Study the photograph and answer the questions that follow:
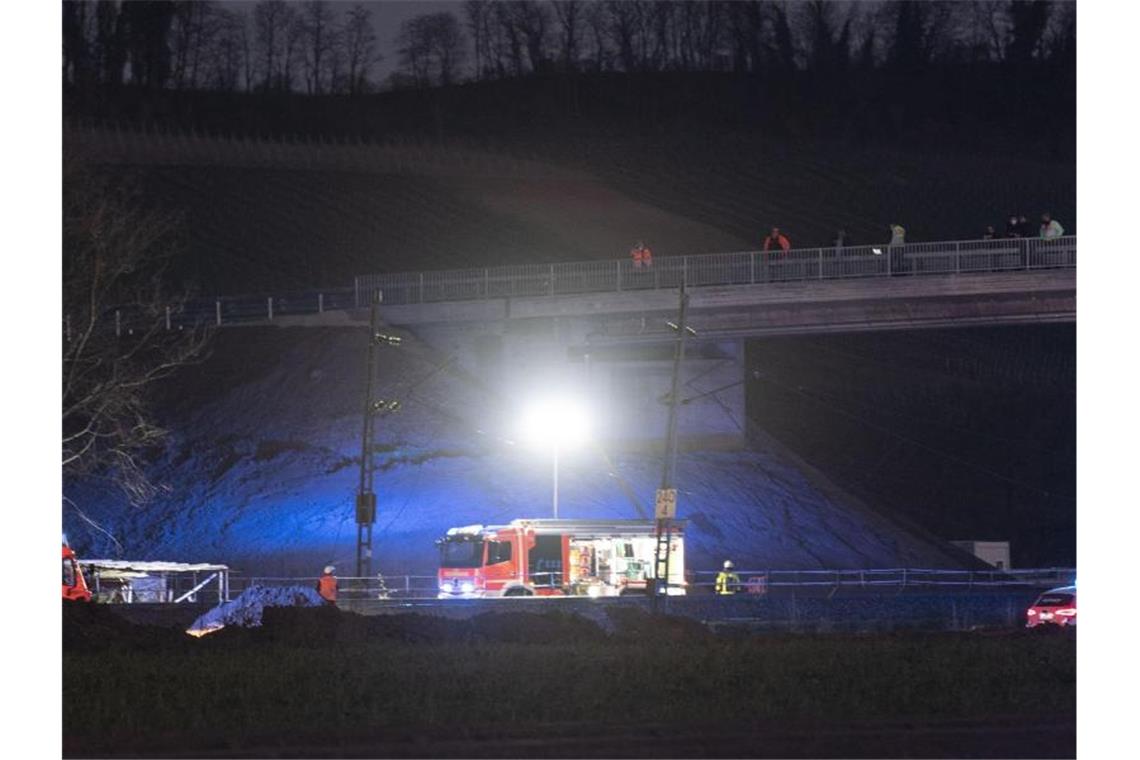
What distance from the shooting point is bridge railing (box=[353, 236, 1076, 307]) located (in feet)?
178

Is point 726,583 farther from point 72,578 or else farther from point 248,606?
point 72,578

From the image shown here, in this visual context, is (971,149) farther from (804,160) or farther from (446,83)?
(446,83)

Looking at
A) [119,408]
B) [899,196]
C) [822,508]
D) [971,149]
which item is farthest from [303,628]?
[971,149]

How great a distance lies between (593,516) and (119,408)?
58.9 feet

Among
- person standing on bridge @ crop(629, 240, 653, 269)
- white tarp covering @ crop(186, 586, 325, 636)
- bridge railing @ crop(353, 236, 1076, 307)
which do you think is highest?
person standing on bridge @ crop(629, 240, 653, 269)

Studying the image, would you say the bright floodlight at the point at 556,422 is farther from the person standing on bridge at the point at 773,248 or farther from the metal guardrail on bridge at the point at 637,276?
the person standing on bridge at the point at 773,248

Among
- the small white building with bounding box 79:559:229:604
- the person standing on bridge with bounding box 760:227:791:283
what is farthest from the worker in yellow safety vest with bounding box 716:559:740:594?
the person standing on bridge with bounding box 760:227:791:283

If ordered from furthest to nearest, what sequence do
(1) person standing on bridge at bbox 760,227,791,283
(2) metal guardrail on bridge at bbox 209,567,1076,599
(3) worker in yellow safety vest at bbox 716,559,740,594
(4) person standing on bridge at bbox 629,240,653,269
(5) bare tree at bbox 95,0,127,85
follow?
(5) bare tree at bbox 95,0,127,85
(4) person standing on bridge at bbox 629,240,653,269
(1) person standing on bridge at bbox 760,227,791,283
(2) metal guardrail on bridge at bbox 209,567,1076,599
(3) worker in yellow safety vest at bbox 716,559,740,594

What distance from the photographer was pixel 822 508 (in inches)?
2254

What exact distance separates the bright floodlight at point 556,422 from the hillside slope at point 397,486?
606 mm

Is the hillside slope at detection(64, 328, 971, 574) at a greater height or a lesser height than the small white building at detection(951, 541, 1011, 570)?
greater

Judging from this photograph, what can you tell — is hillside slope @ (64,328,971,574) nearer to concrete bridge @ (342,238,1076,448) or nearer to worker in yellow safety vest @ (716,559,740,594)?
concrete bridge @ (342,238,1076,448)

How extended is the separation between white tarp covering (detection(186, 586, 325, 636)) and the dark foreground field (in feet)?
10.3

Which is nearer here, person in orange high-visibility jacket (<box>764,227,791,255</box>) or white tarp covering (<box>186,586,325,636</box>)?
white tarp covering (<box>186,586,325,636</box>)
